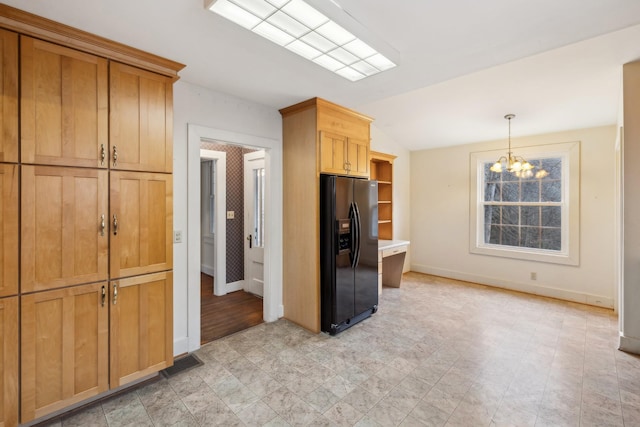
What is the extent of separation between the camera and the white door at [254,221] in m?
4.53

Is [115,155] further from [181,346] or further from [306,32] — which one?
[181,346]

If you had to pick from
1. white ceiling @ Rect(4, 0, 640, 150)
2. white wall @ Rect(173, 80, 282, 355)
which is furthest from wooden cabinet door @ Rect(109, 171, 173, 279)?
white ceiling @ Rect(4, 0, 640, 150)

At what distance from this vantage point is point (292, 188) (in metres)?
3.47

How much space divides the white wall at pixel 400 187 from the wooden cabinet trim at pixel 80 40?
3720 mm

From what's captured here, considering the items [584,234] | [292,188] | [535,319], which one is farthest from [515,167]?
[292,188]

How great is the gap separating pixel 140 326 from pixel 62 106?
1581 millimetres

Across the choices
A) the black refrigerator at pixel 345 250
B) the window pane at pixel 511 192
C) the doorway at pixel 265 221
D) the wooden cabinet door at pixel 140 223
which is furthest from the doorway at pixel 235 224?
the window pane at pixel 511 192

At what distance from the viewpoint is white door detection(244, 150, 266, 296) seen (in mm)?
4531

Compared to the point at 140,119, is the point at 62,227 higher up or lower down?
lower down

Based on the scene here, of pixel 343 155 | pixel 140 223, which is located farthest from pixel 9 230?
pixel 343 155

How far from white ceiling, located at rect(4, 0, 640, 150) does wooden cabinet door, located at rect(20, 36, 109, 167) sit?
0.70ft

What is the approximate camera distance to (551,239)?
464cm

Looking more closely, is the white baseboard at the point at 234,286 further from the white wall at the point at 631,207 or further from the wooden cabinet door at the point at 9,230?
the white wall at the point at 631,207

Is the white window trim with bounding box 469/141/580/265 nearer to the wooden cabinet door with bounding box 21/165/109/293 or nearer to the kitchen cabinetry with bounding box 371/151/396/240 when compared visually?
the kitchen cabinetry with bounding box 371/151/396/240
